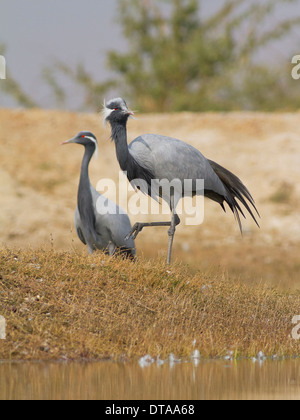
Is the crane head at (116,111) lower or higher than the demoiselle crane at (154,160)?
higher

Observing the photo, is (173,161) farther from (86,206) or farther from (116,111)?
(86,206)

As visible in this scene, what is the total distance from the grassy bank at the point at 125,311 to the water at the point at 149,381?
42 cm

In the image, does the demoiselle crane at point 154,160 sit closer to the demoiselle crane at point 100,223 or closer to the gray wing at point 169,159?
the gray wing at point 169,159

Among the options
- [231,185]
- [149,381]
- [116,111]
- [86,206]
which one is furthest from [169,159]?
[149,381]

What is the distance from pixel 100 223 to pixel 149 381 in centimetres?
498

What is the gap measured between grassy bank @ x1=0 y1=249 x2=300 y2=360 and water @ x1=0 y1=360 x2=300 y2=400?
420 mm

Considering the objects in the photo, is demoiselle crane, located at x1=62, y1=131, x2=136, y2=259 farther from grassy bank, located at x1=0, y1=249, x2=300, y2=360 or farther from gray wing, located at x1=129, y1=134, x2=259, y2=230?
grassy bank, located at x1=0, y1=249, x2=300, y2=360

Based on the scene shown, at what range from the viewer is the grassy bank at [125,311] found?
26.4ft

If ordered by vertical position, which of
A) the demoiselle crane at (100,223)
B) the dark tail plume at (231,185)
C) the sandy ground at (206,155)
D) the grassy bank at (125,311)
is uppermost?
the sandy ground at (206,155)

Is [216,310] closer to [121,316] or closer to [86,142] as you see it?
[121,316]

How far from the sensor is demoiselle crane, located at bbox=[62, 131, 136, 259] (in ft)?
37.9

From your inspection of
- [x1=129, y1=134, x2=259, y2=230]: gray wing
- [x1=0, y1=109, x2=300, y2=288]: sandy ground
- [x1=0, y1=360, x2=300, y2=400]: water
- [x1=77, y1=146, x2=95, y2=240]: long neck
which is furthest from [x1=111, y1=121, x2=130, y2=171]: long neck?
[x1=0, y1=109, x2=300, y2=288]: sandy ground

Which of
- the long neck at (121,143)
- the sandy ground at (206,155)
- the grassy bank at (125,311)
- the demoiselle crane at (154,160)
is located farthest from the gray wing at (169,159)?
the sandy ground at (206,155)
